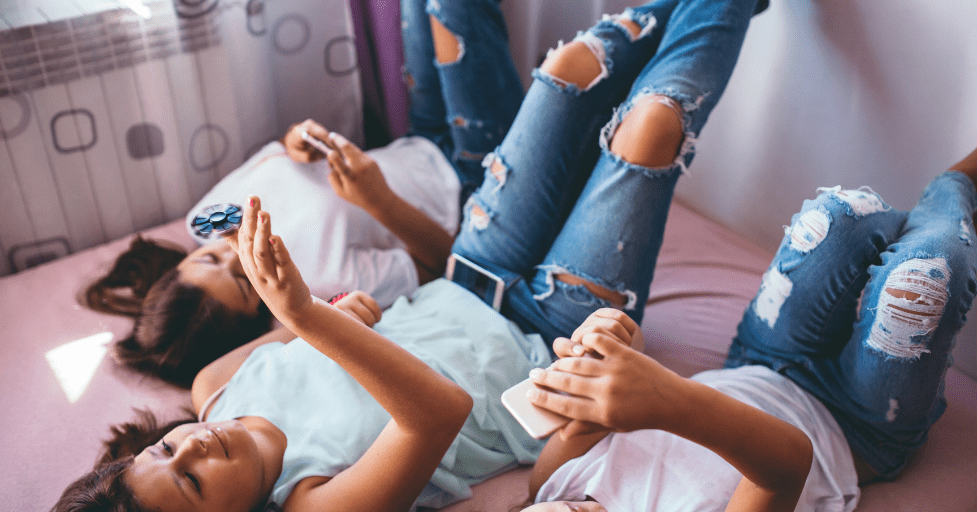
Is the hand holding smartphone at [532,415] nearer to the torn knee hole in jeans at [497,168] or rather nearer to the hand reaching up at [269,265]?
the hand reaching up at [269,265]

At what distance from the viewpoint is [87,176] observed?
4.89 ft

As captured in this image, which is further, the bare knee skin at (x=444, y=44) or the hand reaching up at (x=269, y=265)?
the bare knee skin at (x=444, y=44)

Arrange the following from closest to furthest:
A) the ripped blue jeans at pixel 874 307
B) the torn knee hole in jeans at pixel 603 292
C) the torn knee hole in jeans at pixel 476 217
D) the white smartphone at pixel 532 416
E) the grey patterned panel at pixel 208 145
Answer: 1. the white smartphone at pixel 532 416
2. the ripped blue jeans at pixel 874 307
3. the torn knee hole in jeans at pixel 603 292
4. the torn knee hole in jeans at pixel 476 217
5. the grey patterned panel at pixel 208 145

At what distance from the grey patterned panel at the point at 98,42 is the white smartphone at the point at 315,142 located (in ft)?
1.51

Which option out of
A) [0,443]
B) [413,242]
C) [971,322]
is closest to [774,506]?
[971,322]

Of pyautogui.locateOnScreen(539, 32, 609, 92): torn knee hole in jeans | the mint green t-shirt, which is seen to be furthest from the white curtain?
pyautogui.locateOnScreen(539, 32, 609, 92): torn knee hole in jeans

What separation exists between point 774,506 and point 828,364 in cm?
33

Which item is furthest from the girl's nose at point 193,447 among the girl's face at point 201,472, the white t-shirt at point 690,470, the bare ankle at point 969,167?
the bare ankle at point 969,167

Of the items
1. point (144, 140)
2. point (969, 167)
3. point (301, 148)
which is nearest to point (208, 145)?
point (144, 140)

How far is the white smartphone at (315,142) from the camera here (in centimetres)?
125

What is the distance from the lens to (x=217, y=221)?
0.70 m

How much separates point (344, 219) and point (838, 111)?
1050 mm

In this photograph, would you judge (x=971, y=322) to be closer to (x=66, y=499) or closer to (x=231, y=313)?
(x=231, y=313)

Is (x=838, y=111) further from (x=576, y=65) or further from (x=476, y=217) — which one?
(x=476, y=217)
